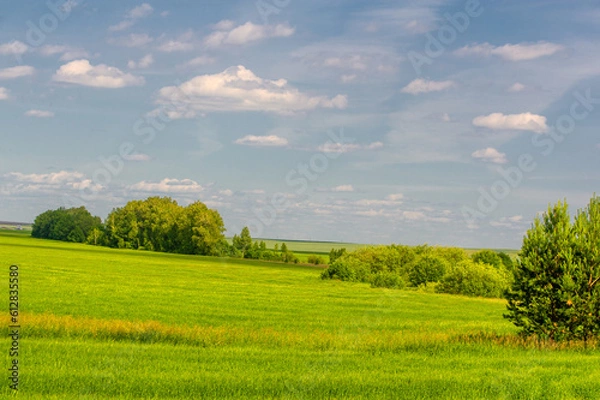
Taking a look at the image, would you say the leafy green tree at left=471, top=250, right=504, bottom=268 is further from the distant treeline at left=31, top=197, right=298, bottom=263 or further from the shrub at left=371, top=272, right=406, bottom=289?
the distant treeline at left=31, top=197, right=298, bottom=263

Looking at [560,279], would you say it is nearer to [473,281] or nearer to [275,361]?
[275,361]

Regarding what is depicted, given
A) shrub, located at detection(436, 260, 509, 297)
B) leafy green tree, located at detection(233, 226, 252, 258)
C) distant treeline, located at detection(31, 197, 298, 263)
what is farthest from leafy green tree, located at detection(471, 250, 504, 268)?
leafy green tree, located at detection(233, 226, 252, 258)

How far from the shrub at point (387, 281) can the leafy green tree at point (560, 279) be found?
162ft

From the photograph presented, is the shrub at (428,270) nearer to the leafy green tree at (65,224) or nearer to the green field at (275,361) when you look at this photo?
the green field at (275,361)

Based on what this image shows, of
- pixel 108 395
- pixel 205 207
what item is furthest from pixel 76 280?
pixel 205 207

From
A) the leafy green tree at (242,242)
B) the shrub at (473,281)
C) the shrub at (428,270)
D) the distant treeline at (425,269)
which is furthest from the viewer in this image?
the leafy green tree at (242,242)

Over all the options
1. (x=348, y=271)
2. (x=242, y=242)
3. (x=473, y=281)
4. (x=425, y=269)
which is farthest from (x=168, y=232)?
(x=473, y=281)

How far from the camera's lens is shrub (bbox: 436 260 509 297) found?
6756 centimetres

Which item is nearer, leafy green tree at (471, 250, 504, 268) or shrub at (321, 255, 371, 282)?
shrub at (321, 255, 371, 282)

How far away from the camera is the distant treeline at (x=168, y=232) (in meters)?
129

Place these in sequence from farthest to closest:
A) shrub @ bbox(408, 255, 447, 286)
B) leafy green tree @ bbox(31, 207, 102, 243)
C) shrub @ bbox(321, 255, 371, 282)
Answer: leafy green tree @ bbox(31, 207, 102, 243), shrub @ bbox(321, 255, 371, 282), shrub @ bbox(408, 255, 447, 286)

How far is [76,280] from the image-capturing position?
53.8 metres

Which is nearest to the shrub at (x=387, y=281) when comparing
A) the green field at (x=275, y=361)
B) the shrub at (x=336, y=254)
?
the shrub at (x=336, y=254)

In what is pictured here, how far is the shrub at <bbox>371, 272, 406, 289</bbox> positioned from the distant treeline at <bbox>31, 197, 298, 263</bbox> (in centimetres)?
4952
